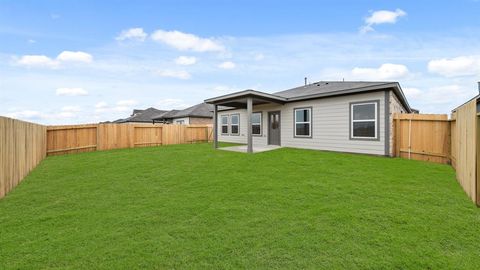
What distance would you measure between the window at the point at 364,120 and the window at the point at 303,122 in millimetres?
2024

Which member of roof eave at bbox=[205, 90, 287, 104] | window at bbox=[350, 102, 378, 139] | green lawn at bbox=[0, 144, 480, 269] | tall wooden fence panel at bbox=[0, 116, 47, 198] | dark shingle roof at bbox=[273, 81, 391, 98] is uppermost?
dark shingle roof at bbox=[273, 81, 391, 98]

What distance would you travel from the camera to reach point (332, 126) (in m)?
10.3

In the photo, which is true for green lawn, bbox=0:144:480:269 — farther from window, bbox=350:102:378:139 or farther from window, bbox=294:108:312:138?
window, bbox=294:108:312:138

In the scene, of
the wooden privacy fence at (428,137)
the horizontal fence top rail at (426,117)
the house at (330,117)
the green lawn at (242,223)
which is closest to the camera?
the green lawn at (242,223)

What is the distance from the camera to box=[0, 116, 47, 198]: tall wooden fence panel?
4.48m

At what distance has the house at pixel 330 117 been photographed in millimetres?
8797

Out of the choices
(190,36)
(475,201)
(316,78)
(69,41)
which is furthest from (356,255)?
(316,78)

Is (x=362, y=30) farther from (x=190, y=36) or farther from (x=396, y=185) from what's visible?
(x=190, y=36)

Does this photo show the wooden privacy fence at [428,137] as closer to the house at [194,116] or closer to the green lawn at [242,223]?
the green lawn at [242,223]

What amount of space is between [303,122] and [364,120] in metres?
2.87

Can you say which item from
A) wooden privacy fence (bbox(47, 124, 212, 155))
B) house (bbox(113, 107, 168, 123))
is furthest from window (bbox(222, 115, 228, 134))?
house (bbox(113, 107, 168, 123))

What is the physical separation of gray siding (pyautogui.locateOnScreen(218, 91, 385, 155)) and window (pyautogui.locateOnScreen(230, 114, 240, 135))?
4.09 meters

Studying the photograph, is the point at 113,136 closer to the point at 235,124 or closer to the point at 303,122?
the point at 235,124

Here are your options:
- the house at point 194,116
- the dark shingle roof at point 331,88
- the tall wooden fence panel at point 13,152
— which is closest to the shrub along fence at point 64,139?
the tall wooden fence panel at point 13,152
